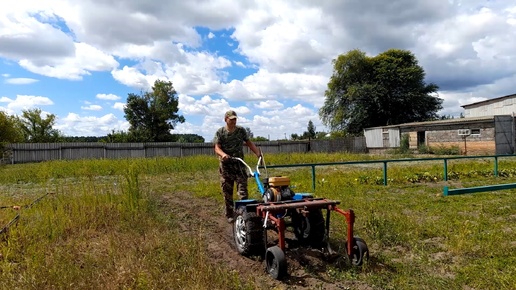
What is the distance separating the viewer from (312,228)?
491 cm

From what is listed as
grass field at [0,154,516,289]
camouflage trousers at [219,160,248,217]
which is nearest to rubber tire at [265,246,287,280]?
grass field at [0,154,516,289]

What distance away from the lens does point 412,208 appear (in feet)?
24.5

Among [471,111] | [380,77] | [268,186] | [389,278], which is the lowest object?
[389,278]

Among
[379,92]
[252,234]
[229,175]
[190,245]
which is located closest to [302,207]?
[252,234]

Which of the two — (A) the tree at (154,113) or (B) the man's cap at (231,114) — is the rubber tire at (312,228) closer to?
(B) the man's cap at (231,114)

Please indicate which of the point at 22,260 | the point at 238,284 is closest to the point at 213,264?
the point at 238,284

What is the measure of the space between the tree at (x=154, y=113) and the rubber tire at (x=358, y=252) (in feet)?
143

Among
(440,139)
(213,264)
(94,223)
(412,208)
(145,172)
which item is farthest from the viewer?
(440,139)

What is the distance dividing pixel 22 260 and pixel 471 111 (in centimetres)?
4176

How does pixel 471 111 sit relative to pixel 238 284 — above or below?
above

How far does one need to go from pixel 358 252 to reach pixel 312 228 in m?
0.82


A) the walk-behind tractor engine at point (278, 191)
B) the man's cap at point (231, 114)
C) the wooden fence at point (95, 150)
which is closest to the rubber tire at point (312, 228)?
the walk-behind tractor engine at point (278, 191)

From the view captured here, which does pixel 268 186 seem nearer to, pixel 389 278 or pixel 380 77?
pixel 389 278

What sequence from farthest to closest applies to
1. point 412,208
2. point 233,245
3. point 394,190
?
point 394,190 < point 412,208 < point 233,245
